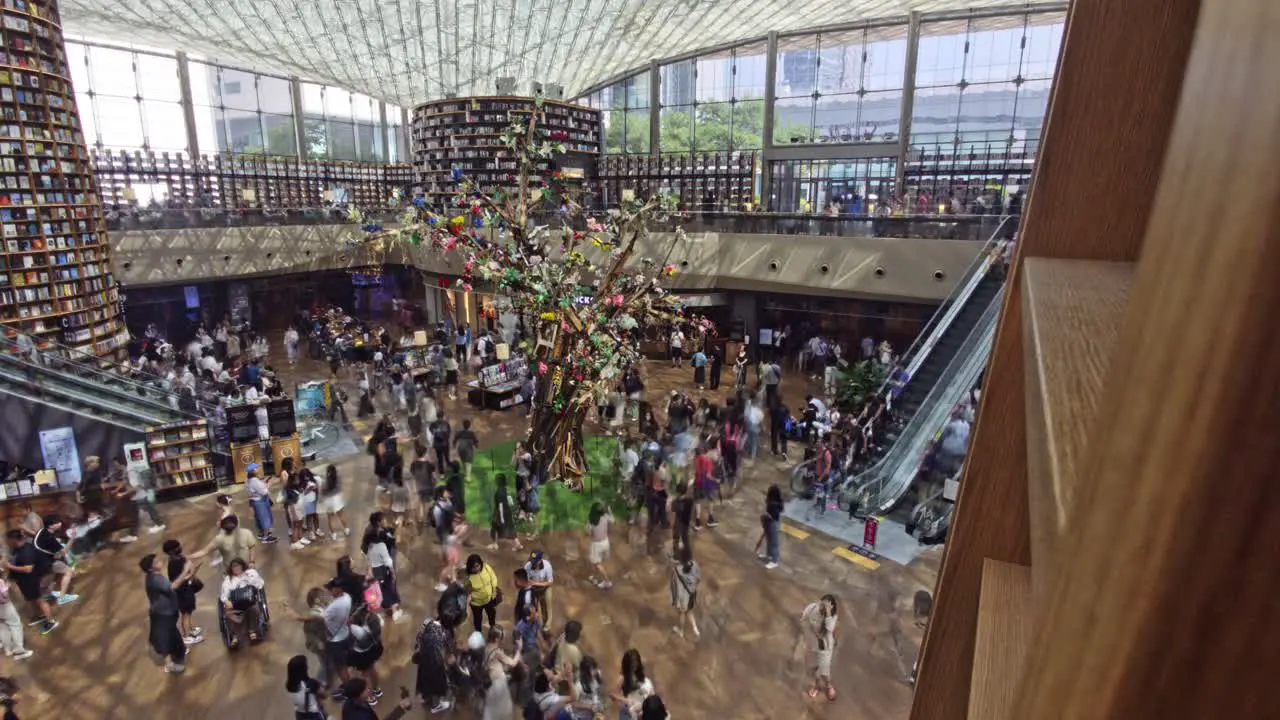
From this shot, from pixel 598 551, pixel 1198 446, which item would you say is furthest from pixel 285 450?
pixel 1198 446

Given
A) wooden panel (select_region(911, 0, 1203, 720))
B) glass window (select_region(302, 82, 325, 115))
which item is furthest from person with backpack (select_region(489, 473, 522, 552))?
glass window (select_region(302, 82, 325, 115))

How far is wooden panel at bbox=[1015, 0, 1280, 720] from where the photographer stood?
0.28 metres

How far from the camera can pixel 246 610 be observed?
643 cm

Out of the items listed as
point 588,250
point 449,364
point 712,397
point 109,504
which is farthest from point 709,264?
point 109,504

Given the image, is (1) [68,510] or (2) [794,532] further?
(1) [68,510]

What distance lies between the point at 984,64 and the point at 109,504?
940 inches

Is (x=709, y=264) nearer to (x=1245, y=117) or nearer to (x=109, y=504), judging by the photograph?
(x=109, y=504)

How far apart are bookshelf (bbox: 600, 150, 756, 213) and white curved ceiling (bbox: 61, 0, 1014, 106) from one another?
362 centimetres

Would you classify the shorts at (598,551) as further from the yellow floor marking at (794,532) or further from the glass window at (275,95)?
the glass window at (275,95)

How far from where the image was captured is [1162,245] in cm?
35

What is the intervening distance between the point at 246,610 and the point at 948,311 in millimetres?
10956

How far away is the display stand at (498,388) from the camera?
13.8 m

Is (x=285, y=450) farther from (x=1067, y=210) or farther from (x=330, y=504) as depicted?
(x=1067, y=210)

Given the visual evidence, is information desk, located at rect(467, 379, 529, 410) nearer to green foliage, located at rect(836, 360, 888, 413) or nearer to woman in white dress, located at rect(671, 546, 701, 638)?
green foliage, located at rect(836, 360, 888, 413)
